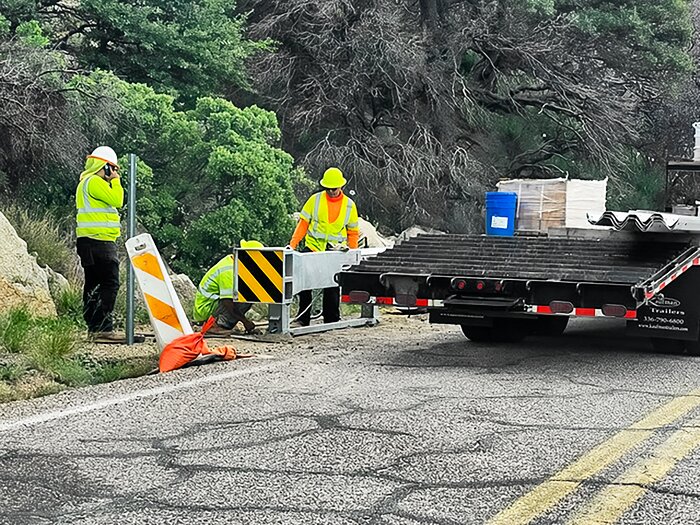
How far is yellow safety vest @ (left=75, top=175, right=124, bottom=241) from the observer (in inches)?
422

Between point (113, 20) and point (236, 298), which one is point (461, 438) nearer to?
point (236, 298)

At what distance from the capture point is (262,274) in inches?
436

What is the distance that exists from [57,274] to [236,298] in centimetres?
282

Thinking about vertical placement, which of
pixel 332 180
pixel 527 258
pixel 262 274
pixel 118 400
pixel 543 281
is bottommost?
pixel 118 400

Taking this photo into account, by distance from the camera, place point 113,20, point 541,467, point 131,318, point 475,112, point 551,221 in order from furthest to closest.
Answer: point 475,112, point 113,20, point 551,221, point 131,318, point 541,467

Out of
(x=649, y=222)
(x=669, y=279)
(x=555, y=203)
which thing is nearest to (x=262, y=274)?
(x=555, y=203)

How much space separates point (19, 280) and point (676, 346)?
659 cm

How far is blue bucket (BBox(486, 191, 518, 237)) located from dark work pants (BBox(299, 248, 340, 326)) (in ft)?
6.39

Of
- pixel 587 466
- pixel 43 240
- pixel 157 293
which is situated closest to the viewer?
pixel 587 466

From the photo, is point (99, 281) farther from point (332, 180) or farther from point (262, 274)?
point (332, 180)

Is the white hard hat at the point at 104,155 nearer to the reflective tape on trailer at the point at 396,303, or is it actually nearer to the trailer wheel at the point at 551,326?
the reflective tape on trailer at the point at 396,303

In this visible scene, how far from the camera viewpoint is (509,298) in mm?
9453

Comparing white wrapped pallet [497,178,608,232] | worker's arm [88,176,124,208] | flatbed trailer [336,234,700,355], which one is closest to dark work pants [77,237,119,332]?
worker's arm [88,176,124,208]

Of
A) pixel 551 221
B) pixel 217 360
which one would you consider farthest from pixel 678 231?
pixel 217 360
